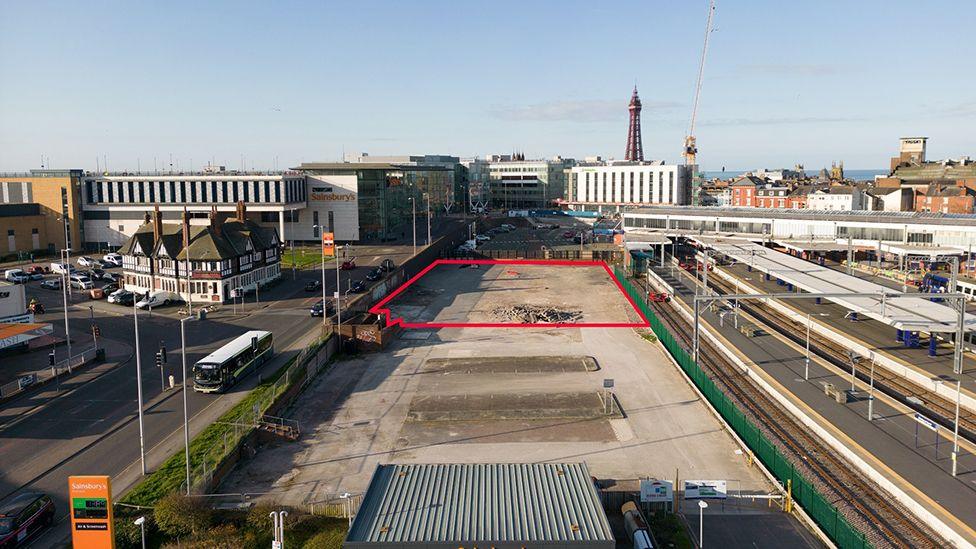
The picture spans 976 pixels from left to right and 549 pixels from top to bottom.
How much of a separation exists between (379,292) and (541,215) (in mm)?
108187

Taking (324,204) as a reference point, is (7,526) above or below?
below

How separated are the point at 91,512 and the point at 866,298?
47254 millimetres

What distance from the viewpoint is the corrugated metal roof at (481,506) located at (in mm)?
19219

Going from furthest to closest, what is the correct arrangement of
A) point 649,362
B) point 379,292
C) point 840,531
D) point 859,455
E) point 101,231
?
1. point 101,231
2. point 379,292
3. point 649,362
4. point 859,455
5. point 840,531

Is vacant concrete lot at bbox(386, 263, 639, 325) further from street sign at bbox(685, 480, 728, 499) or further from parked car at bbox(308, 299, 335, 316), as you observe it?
street sign at bbox(685, 480, 728, 499)

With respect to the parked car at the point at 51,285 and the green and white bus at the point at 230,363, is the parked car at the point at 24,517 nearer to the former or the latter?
the green and white bus at the point at 230,363

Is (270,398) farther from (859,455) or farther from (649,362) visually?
(859,455)

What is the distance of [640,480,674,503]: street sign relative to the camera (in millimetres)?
25688

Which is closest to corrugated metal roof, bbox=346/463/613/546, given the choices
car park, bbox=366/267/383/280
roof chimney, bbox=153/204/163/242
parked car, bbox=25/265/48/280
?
car park, bbox=366/267/383/280

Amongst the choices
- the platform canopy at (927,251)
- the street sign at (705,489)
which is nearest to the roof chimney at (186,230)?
the street sign at (705,489)

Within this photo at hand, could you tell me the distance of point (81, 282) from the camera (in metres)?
69.6

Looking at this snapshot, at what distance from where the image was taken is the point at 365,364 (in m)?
47.0

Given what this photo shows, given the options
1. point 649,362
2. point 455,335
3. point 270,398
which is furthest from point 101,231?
point 649,362

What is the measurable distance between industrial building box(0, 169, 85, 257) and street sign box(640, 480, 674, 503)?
89.2m
